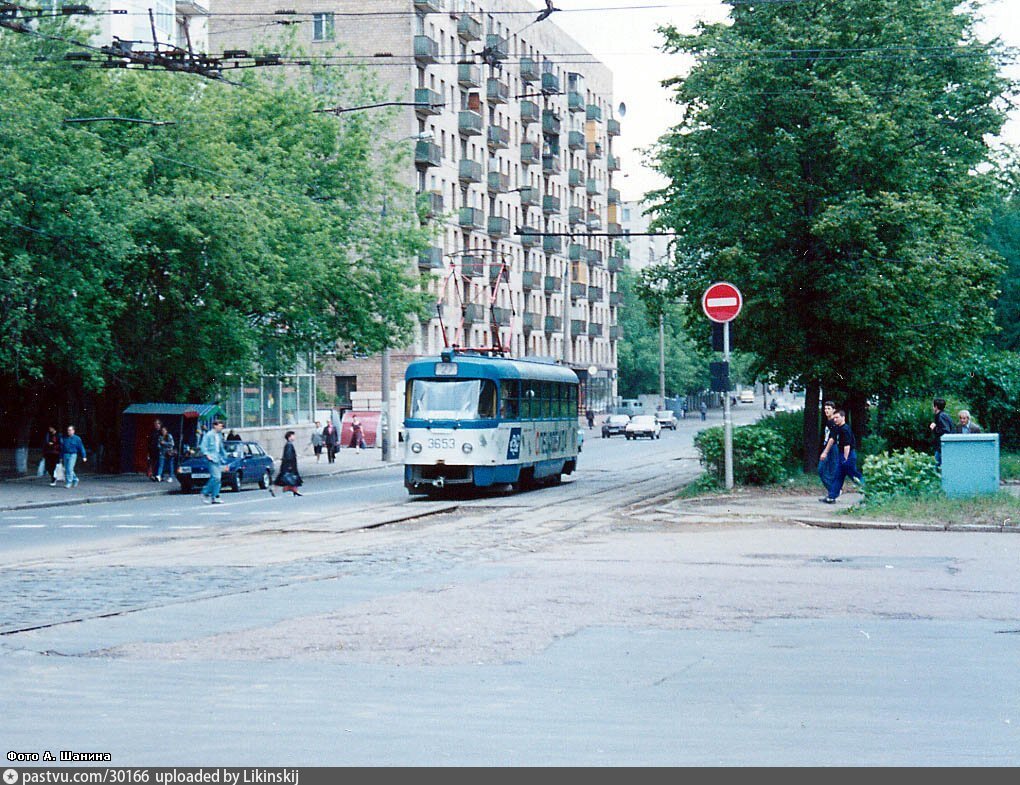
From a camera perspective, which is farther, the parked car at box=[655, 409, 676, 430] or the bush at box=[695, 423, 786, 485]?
the parked car at box=[655, 409, 676, 430]

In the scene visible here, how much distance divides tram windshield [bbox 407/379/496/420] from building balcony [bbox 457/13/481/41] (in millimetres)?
59689

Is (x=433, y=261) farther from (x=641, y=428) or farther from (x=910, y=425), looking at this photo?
(x=910, y=425)

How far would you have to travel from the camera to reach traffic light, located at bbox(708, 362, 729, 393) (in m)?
27.9

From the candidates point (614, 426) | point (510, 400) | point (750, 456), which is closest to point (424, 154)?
point (614, 426)

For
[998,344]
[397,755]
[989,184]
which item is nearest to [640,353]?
[998,344]

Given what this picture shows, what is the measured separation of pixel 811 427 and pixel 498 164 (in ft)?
226

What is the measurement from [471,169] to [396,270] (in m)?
43.9

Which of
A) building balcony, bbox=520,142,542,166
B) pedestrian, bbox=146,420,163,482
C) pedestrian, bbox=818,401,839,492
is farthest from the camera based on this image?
building balcony, bbox=520,142,542,166

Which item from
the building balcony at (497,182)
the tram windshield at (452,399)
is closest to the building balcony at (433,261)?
the building balcony at (497,182)

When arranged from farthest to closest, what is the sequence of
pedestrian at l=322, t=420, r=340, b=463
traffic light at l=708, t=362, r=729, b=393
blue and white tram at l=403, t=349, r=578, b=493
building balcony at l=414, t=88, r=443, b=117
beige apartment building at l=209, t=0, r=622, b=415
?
beige apartment building at l=209, t=0, r=622, b=415
building balcony at l=414, t=88, r=443, b=117
pedestrian at l=322, t=420, r=340, b=463
blue and white tram at l=403, t=349, r=578, b=493
traffic light at l=708, t=362, r=729, b=393

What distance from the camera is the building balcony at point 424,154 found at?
8369 cm

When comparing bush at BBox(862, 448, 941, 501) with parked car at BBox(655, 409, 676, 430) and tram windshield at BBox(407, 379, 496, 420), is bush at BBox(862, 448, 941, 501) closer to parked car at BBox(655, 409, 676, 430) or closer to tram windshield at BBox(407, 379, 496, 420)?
tram windshield at BBox(407, 379, 496, 420)

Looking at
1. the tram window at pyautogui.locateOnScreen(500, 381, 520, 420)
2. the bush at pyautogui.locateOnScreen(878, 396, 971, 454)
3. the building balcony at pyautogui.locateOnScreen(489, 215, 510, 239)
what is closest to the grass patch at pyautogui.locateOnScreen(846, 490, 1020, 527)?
the tram window at pyautogui.locateOnScreen(500, 381, 520, 420)

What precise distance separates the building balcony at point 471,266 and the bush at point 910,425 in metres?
53.8
